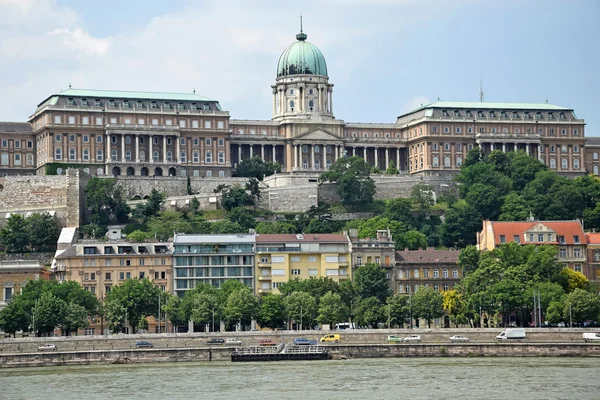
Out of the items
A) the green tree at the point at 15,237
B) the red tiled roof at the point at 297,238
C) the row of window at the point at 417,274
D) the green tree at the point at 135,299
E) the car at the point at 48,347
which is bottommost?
the car at the point at 48,347

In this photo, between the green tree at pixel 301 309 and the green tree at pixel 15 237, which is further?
the green tree at pixel 15 237

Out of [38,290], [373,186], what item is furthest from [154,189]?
[38,290]

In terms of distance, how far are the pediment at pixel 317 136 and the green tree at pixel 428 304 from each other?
71.3m

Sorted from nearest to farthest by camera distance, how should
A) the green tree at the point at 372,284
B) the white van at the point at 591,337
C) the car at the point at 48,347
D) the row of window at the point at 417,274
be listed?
the car at the point at 48,347 → the white van at the point at 591,337 → the green tree at the point at 372,284 → the row of window at the point at 417,274

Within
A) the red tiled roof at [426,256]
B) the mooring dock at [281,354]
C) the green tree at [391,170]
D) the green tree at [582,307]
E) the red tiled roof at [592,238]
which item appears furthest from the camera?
the green tree at [391,170]

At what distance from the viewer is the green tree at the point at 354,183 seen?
175750 mm

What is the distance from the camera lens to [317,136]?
198125 millimetres

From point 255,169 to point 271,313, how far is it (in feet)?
216

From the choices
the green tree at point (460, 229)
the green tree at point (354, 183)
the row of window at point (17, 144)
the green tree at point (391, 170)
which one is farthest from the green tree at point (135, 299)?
the green tree at point (391, 170)

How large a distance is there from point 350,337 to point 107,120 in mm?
81482

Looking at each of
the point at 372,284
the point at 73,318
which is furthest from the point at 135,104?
the point at 73,318

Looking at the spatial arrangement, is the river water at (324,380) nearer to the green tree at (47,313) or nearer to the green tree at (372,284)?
the green tree at (47,313)

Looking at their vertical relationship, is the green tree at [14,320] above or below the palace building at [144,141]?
below

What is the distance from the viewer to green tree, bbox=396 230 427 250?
6025 inches
